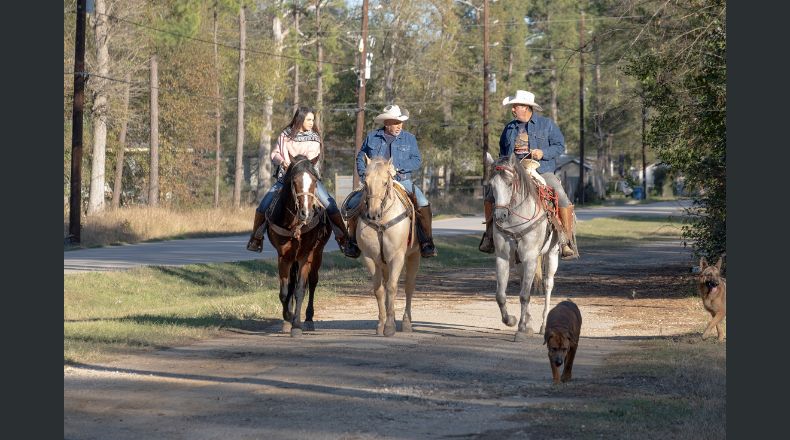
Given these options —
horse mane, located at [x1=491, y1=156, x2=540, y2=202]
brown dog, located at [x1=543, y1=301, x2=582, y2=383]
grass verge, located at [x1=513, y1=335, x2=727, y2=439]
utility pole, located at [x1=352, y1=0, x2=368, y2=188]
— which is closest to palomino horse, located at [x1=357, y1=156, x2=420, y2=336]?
horse mane, located at [x1=491, y1=156, x2=540, y2=202]

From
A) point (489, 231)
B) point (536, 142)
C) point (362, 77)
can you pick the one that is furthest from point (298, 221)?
point (362, 77)

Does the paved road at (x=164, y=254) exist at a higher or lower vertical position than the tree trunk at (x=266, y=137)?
lower

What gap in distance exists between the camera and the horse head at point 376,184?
1489 centimetres

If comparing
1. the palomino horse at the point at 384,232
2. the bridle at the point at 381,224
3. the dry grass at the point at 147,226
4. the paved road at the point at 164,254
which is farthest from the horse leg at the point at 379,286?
the dry grass at the point at 147,226

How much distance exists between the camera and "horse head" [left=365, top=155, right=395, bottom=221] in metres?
14.9

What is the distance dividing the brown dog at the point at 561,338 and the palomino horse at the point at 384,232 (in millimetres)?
3740

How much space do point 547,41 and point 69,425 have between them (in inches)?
4108

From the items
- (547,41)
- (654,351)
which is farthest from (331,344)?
(547,41)

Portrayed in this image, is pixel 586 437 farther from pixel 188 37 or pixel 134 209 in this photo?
pixel 188 37

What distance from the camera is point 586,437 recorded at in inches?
354

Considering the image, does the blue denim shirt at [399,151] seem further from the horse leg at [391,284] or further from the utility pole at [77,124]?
the utility pole at [77,124]

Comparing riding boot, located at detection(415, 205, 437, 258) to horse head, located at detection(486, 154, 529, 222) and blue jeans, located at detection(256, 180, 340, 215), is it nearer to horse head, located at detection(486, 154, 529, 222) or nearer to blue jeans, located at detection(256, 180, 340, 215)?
blue jeans, located at detection(256, 180, 340, 215)

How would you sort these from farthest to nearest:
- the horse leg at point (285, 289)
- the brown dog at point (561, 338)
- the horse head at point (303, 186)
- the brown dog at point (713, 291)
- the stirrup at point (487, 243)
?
1. the horse leg at point (285, 289)
2. the stirrup at point (487, 243)
3. the horse head at point (303, 186)
4. the brown dog at point (713, 291)
5. the brown dog at point (561, 338)

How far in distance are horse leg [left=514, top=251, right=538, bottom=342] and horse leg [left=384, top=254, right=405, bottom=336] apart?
1.61 metres
